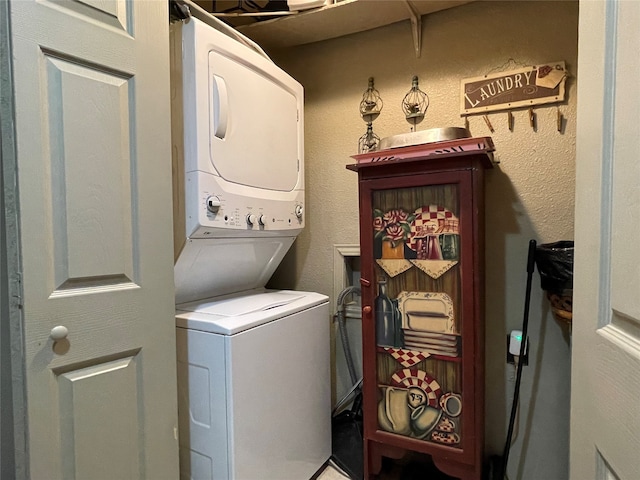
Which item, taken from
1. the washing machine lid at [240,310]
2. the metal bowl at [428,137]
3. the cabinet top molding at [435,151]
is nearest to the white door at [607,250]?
the cabinet top molding at [435,151]

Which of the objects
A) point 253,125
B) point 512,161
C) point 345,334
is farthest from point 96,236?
point 512,161

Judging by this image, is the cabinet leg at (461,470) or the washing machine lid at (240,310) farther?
the cabinet leg at (461,470)

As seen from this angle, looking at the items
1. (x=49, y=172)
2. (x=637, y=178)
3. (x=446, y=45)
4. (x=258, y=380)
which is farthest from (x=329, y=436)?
(x=446, y=45)

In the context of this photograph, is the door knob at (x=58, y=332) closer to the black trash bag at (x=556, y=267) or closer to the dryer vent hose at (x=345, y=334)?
the dryer vent hose at (x=345, y=334)

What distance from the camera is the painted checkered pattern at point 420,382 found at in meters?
1.56

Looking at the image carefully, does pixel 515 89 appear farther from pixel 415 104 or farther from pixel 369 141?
pixel 369 141

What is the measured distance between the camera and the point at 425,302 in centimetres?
155

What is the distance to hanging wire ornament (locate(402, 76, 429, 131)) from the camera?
6.23 feet

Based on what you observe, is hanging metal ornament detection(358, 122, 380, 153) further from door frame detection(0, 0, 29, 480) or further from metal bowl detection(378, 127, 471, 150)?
door frame detection(0, 0, 29, 480)

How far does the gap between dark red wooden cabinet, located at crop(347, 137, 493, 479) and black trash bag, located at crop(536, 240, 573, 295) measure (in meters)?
0.23

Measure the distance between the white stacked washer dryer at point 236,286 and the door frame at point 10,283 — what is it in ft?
1.73

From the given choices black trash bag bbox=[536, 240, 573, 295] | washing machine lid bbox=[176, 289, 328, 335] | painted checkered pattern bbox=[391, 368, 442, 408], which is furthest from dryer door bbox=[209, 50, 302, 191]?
black trash bag bbox=[536, 240, 573, 295]

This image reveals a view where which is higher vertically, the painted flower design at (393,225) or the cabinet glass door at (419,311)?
the painted flower design at (393,225)

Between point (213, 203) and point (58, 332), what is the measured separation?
0.63 meters
